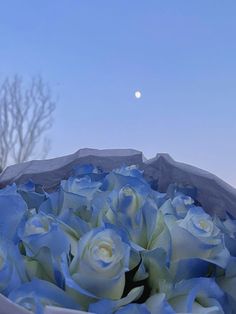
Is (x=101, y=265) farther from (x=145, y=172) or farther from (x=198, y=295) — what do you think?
(x=145, y=172)

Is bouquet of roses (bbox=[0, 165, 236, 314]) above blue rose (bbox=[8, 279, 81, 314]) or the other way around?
above

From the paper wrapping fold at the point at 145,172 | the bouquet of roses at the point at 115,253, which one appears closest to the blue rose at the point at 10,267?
the bouquet of roses at the point at 115,253

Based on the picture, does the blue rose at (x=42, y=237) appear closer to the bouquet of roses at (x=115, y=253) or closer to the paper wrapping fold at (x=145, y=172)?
the bouquet of roses at (x=115, y=253)

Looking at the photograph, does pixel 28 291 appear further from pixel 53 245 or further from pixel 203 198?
pixel 203 198

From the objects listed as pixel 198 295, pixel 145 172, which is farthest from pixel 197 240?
pixel 145 172

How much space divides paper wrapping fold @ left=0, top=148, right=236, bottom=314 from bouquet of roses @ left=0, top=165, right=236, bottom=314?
0.21 feet

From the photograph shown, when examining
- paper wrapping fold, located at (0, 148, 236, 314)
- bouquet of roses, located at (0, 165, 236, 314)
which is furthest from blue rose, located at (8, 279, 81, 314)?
paper wrapping fold, located at (0, 148, 236, 314)

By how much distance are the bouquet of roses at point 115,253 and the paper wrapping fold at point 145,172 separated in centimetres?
6

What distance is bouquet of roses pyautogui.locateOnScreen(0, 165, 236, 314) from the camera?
0.97ft

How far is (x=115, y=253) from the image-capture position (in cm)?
30

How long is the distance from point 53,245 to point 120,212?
0.06 metres

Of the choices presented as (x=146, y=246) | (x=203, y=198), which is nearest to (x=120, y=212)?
(x=146, y=246)

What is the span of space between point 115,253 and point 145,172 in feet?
0.67

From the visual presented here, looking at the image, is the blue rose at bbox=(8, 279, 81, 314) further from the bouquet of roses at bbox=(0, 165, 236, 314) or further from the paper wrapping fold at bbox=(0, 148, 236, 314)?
the paper wrapping fold at bbox=(0, 148, 236, 314)
